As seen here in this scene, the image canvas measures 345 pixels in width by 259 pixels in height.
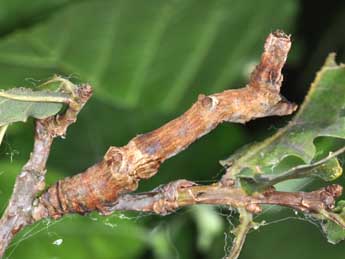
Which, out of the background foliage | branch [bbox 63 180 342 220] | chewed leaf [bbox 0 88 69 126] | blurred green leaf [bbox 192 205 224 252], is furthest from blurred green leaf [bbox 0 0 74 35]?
branch [bbox 63 180 342 220]

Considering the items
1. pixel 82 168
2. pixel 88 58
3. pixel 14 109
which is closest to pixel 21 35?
pixel 88 58

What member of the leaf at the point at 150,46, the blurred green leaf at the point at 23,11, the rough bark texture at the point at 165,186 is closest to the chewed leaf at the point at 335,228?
the rough bark texture at the point at 165,186

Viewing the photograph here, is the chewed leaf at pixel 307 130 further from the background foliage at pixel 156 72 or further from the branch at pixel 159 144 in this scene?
the background foliage at pixel 156 72

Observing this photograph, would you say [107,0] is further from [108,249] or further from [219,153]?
[108,249]

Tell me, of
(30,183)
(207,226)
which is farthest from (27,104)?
(207,226)

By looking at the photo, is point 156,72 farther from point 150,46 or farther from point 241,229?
point 241,229

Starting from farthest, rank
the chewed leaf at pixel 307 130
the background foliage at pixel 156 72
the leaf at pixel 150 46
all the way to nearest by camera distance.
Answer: the leaf at pixel 150 46
the background foliage at pixel 156 72
the chewed leaf at pixel 307 130

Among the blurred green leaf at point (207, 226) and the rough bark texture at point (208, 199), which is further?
the blurred green leaf at point (207, 226)

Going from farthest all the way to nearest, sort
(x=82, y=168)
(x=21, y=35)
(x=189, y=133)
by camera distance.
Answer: (x=21, y=35), (x=82, y=168), (x=189, y=133)
